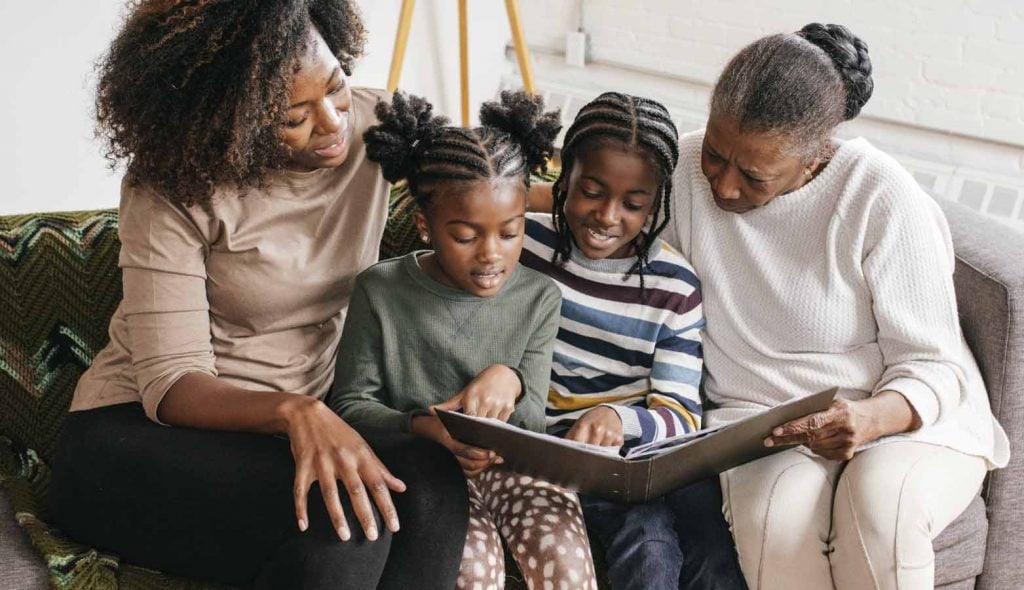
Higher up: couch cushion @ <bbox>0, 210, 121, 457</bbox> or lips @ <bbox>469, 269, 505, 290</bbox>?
lips @ <bbox>469, 269, 505, 290</bbox>

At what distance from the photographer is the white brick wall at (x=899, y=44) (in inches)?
114

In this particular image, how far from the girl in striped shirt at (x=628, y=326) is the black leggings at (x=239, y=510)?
0.28 m

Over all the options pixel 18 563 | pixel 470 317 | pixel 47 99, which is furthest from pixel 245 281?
pixel 47 99

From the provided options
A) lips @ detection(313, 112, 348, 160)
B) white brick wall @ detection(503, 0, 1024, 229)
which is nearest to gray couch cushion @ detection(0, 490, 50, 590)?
lips @ detection(313, 112, 348, 160)

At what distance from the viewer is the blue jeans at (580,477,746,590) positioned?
4.84 feet

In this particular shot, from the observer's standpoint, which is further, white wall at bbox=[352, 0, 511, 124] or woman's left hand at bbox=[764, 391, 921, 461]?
white wall at bbox=[352, 0, 511, 124]

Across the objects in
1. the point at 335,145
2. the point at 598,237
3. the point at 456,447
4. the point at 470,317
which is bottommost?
the point at 456,447

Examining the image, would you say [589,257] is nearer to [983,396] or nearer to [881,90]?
[983,396]

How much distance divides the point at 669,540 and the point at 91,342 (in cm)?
105

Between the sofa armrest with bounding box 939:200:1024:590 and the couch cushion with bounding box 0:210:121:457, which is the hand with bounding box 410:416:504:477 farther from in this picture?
the sofa armrest with bounding box 939:200:1024:590

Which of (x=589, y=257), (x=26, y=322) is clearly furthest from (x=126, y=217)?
(x=589, y=257)

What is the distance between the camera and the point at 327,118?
148 centimetres

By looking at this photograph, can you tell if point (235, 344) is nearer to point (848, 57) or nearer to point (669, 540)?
point (669, 540)

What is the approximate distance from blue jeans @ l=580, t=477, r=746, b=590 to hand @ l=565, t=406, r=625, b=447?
0.12 meters
